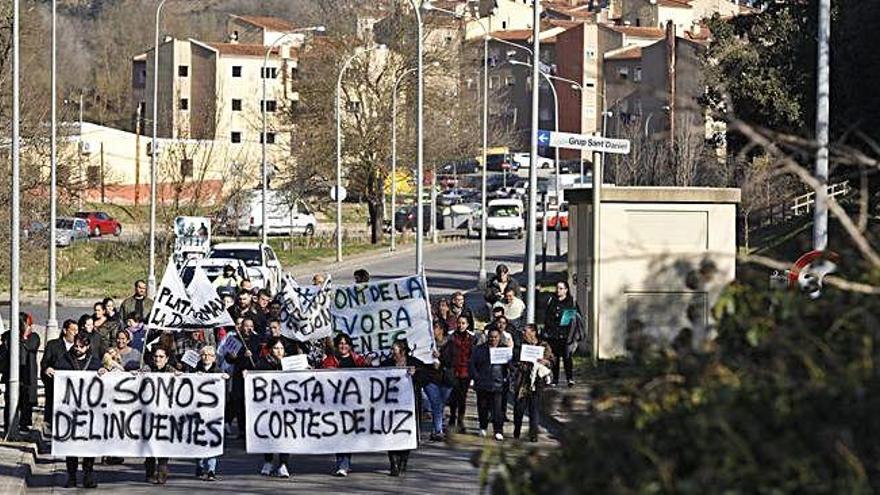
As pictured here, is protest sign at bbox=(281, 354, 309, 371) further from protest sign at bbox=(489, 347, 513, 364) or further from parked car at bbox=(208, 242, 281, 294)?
parked car at bbox=(208, 242, 281, 294)

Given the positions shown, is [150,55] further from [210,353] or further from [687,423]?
[687,423]

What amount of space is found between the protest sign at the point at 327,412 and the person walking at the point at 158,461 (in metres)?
0.83

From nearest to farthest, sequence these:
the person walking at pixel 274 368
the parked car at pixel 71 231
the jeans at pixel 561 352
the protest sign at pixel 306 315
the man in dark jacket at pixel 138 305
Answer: the person walking at pixel 274 368 < the protest sign at pixel 306 315 < the jeans at pixel 561 352 < the man in dark jacket at pixel 138 305 < the parked car at pixel 71 231

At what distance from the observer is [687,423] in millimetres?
5375

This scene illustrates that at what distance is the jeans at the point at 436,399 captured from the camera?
20797mm

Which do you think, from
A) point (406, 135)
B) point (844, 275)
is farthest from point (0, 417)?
point (406, 135)

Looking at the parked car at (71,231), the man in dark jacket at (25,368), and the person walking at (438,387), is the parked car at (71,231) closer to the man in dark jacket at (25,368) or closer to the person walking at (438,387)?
the man in dark jacket at (25,368)

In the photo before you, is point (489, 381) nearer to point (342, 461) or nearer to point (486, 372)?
point (486, 372)

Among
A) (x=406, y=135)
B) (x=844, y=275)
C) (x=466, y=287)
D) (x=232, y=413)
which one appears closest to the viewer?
(x=844, y=275)

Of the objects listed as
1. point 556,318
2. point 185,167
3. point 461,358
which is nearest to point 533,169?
point 556,318

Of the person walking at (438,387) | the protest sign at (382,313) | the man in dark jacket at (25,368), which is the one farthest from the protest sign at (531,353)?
the man in dark jacket at (25,368)

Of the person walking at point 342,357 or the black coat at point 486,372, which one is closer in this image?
the person walking at point 342,357

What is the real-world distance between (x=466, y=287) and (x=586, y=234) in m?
21.2

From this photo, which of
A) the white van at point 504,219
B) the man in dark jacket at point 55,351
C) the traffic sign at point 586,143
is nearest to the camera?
the man in dark jacket at point 55,351
